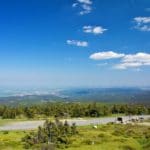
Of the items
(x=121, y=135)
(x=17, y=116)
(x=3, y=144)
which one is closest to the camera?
(x=3, y=144)

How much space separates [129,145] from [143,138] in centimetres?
1206

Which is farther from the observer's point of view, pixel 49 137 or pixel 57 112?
pixel 57 112

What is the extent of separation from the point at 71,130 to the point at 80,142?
1562 cm

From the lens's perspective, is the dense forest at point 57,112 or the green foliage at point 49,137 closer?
the green foliage at point 49,137

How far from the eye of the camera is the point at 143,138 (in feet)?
281

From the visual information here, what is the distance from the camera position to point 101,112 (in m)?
176

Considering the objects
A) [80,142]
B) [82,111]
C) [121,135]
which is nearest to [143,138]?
[121,135]

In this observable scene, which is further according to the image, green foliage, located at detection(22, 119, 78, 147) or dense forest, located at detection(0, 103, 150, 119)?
dense forest, located at detection(0, 103, 150, 119)

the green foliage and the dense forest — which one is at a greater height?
the dense forest

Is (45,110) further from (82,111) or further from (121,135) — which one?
Result: (121,135)

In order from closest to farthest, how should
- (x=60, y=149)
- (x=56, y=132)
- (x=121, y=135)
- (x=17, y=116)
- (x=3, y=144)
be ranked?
(x=60, y=149) < (x=3, y=144) < (x=56, y=132) < (x=121, y=135) < (x=17, y=116)

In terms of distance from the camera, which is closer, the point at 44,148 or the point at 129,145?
the point at 44,148

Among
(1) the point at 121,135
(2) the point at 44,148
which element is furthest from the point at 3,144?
(1) the point at 121,135

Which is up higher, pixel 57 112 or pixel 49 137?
pixel 57 112
